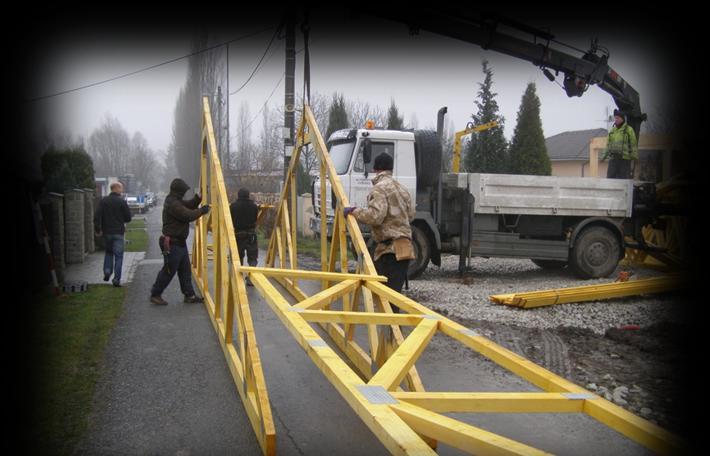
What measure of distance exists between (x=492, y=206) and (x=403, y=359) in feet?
26.1

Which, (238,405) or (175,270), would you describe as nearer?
(238,405)

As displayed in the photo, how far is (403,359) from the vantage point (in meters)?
2.82

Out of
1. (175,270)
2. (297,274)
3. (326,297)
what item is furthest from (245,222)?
(326,297)

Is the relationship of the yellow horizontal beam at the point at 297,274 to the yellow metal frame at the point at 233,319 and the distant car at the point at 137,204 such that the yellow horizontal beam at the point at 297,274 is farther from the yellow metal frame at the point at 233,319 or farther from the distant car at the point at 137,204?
the distant car at the point at 137,204

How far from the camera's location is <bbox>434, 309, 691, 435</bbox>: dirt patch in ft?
13.3

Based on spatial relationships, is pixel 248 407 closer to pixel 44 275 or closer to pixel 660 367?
pixel 660 367

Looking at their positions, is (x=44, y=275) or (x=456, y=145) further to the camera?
(x=456, y=145)

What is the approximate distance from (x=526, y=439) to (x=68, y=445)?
9.79ft

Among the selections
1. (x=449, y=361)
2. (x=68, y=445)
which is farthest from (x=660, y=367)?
(x=68, y=445)

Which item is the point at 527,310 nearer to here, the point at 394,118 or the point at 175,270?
the point at 175,270

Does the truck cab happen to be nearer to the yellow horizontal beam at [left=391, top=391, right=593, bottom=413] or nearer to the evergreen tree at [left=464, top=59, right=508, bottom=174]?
the yellow horizontal beam at [left=391, top=391, right=593, bottom=413]

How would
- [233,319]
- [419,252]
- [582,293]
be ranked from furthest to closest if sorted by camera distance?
[419,252] < [582,293] < [233,319]

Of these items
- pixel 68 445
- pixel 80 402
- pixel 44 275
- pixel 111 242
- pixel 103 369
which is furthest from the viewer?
pixel 111 242

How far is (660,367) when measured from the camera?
5.20 m
